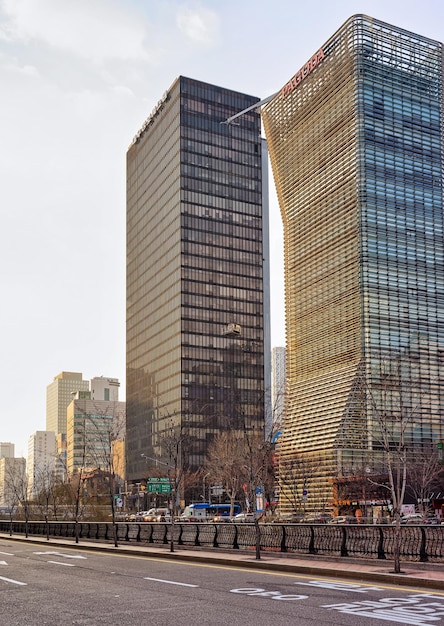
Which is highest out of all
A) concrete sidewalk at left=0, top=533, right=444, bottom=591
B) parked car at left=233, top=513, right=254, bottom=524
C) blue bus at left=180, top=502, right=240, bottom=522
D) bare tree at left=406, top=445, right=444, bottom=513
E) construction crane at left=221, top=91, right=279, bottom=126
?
construction crane at left=221, top=91, right=279, bottom=126

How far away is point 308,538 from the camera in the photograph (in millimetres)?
27469

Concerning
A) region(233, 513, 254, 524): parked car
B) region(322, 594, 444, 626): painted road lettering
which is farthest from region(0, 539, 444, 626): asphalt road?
region(233, 513, 254, 524): parked car

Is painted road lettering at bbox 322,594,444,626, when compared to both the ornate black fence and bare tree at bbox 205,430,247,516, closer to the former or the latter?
the ornate black fence

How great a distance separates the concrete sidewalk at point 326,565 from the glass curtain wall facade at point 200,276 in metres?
125

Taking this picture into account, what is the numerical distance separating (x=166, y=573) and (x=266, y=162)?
169m

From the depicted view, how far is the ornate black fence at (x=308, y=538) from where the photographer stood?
77.7ft

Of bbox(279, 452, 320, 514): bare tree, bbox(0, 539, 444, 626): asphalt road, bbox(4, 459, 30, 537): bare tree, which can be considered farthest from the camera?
bbox(279, 452, 320, 514): bare tree

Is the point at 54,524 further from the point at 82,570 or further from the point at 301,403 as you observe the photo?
the point at 301,403

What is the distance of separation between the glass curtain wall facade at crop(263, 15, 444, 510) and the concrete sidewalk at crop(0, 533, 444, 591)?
3572 inches

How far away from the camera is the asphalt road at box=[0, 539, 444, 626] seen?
1411 centimetres

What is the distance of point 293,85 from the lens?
160m

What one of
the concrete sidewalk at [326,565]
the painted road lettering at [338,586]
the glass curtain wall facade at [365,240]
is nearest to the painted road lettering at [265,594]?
the painted road lettering at [338,586]

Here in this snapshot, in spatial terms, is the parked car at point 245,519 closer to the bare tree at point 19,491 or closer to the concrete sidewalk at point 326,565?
the bare tree at point 19,491

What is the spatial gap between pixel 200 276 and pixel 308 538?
141994 mm
